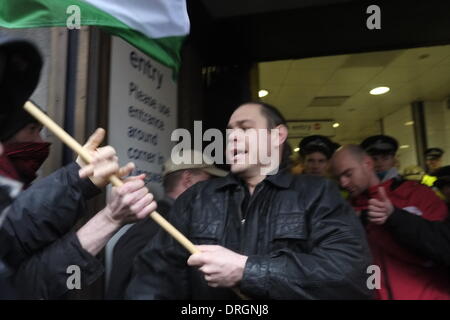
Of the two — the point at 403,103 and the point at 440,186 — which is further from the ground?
the point at 403,103

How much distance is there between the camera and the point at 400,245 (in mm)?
2418

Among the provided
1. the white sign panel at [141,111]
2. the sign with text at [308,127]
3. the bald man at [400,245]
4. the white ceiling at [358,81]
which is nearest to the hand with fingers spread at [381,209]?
the bald man at [400,245]

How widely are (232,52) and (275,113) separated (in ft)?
7.95

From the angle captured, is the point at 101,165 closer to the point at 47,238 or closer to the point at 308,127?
the point at 47,238

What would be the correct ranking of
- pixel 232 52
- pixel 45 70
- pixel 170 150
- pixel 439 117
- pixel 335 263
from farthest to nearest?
pixel 439 117 < pixel 232 52 < pixel 170 150 < pixel 45 70 < pixel 335 263

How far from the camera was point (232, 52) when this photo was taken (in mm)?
4574

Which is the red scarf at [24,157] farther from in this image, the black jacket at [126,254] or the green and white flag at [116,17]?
the black jacket at [126,254]

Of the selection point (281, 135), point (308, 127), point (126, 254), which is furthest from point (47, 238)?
point (308, 127)

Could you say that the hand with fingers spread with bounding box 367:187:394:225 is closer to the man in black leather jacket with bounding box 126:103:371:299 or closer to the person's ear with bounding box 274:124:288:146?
the man in black leather jacket with bounding box 126:103:371:299

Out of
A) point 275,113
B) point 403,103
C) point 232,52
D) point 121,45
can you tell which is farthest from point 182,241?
point 403,103

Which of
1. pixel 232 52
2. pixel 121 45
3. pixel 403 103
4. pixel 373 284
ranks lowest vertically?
pixel 373 284

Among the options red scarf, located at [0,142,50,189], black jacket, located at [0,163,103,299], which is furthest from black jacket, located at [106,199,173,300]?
red scarf, located at [0,142,50,189]

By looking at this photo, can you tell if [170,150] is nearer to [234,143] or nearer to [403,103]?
[234,143]

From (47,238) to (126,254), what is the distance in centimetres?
67
